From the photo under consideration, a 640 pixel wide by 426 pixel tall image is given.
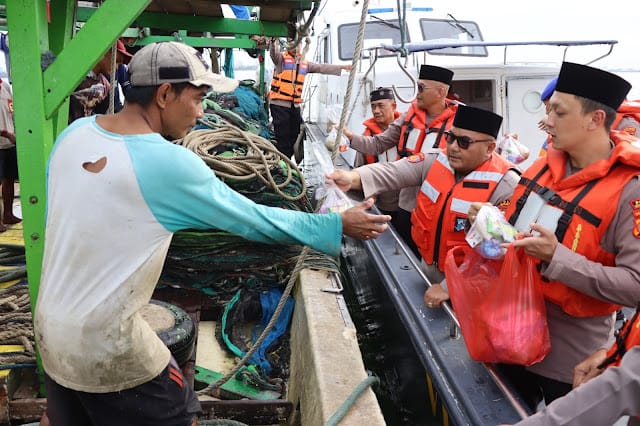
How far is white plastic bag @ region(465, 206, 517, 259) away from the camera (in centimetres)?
215

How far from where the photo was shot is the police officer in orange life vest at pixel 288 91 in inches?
332

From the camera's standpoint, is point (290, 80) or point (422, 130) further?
point (290, 80)

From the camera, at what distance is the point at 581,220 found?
6.82ft

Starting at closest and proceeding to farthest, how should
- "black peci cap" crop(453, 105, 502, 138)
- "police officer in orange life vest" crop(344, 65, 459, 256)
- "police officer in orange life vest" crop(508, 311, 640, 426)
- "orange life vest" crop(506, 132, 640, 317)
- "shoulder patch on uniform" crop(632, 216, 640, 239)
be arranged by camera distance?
"police officer in orange life vest" crop(508, 311, 640, 426)
"shoulder patch on uniform" crop(632, 216, 640, 239)
"orange life vest" crop(506, 132, 640, 317)
"black peci cap" crop(453, 105, 502, 138)
"police officer in orange life vest" crop(344, 65, 459, 256)

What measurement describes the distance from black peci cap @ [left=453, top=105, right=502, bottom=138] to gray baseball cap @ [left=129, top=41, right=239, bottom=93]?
1747mm

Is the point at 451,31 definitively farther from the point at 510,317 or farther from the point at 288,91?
the point at 510,317

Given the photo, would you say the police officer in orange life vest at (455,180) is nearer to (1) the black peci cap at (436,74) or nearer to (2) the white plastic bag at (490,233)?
(2) the white plastic bag at (490,233)

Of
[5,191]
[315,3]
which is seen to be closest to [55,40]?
[315,3]

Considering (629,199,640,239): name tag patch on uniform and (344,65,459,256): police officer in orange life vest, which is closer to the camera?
(629,199,640,239): name tag patch on uniform

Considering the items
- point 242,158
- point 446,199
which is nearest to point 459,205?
point 446,199

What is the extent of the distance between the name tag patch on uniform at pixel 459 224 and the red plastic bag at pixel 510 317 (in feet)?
2.69

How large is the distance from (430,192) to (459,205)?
0.76ft

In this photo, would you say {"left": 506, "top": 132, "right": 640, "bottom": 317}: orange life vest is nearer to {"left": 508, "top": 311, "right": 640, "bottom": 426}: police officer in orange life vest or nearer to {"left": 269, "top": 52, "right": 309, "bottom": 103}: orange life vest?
{"left": 508, "top": 311, "right": 640, "bottom": 426}: police officer in orange life vest

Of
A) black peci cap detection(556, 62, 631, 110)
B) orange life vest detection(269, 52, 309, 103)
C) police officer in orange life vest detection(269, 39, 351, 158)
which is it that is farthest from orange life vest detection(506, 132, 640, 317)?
orange life vest detection(269, 52, 309, 103)
